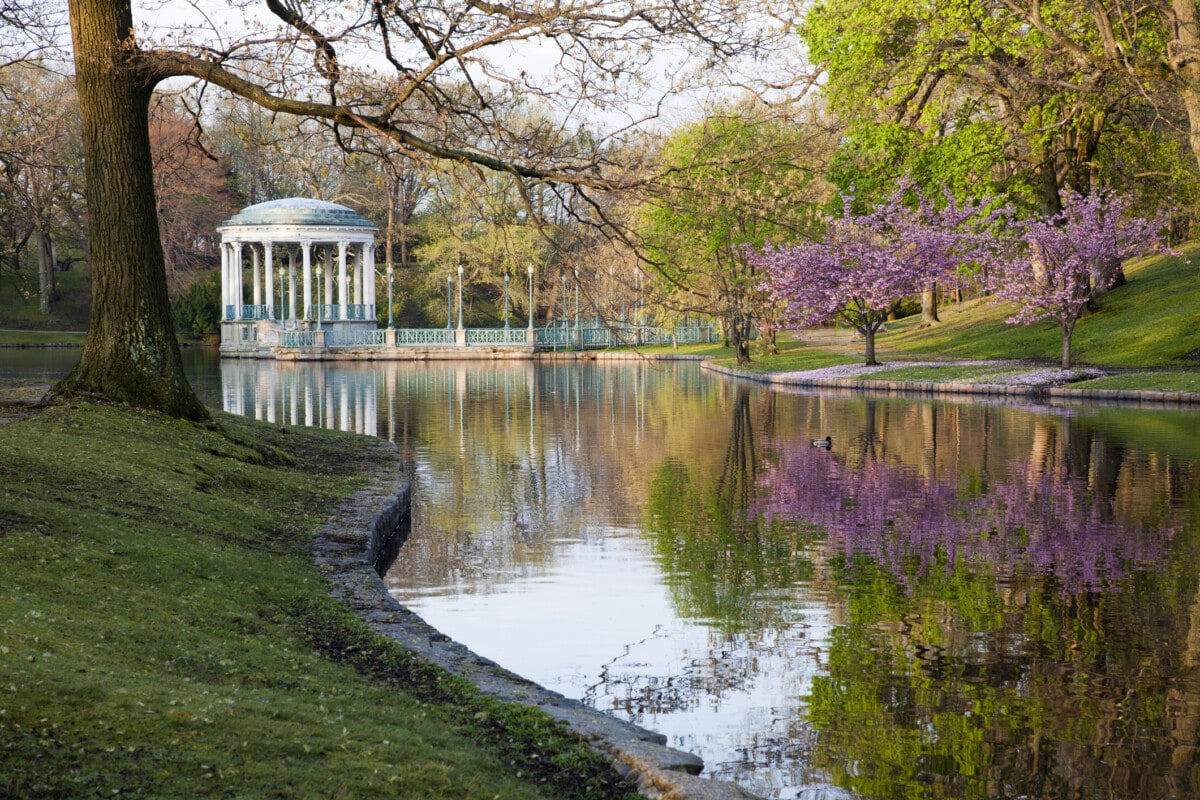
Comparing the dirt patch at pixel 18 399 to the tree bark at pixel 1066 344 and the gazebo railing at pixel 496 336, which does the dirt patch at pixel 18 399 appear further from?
the gazebo railing at pixel 496 336

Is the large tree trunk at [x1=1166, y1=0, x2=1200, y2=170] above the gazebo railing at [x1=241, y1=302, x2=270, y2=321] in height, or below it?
above

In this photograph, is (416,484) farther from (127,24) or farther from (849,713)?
(849,713)

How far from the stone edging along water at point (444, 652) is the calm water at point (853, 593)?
464 mm

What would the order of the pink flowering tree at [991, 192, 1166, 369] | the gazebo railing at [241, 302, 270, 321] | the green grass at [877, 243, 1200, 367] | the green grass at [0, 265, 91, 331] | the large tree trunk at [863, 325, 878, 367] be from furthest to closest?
the green grass at [0, 265, 91, 331]
the gazebo railing at [241, 302, 270, 321]
the large tree trunk at [863, 325, 878, 367]
the green grass at [877, 243, 1200, 367]
the pink flowering tree at [991, 192, 1166, 369]

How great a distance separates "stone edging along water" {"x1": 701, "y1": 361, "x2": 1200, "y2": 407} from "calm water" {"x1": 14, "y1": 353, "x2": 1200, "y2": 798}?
20.7 feet

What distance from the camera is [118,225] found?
1387 centimetres

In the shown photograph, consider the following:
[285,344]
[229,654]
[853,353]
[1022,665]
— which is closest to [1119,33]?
[853,353]

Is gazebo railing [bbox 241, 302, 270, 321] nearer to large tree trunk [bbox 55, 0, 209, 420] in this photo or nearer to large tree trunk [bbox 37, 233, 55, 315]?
large tree trunk [bbox 37, 233, 55, 315]

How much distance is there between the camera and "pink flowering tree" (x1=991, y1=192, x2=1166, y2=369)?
3142cm

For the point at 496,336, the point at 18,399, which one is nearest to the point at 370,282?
the point at 496,336

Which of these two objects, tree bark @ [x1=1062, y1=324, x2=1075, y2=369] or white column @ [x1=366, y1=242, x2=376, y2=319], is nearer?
tree bark @ [x1=1062, y1=324, x2=1075, y2=369]

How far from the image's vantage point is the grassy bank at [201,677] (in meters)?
4.41

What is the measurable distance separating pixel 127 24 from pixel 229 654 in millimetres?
10198

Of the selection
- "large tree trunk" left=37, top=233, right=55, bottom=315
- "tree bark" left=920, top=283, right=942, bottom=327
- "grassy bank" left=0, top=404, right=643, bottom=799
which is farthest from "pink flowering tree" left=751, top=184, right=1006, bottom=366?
"large tree trunk" left=37, top=233, right=55, bottom=315
